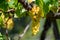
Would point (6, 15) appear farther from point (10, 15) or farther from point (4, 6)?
point (4, 6)

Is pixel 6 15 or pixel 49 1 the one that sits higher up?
pixel 49 1

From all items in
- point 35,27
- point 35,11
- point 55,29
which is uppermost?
point 35,11

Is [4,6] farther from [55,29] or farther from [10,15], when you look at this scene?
[55,29]

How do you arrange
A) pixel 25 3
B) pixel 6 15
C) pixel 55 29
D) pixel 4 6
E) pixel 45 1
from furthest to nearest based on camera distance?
1. pixel 55 29
2. pixel 6 15
3. pixel 25 3
4. pixel 4 6
5. pixel 45 1

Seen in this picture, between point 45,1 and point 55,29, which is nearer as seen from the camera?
point 45,1

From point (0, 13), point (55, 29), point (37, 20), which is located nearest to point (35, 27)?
point (37, 20)

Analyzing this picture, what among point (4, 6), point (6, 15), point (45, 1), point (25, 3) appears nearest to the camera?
point (45, 1)

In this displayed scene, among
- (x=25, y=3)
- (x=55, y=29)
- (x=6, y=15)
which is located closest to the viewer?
(x=25, y=3)

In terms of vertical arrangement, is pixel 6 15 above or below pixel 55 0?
below

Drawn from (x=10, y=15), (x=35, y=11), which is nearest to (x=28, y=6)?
(x=35, y=11)
